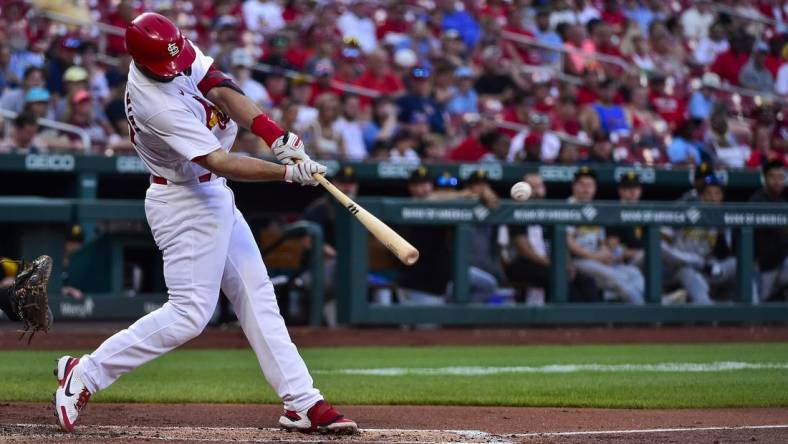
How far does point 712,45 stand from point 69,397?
14909mm

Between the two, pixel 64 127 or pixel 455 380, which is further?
pixel 64 127

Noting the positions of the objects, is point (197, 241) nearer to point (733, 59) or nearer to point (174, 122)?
point (174, 122)

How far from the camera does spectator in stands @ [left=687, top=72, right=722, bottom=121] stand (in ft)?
51.4

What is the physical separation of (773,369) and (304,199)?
6256mm

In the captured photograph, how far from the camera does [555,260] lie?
37.4 feet

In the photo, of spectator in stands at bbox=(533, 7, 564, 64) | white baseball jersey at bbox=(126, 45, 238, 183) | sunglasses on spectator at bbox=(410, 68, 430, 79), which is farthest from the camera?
spectator in stands at bbox=(533, 7, 564, 64)

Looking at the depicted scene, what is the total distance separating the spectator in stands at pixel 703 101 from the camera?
51.4 ft

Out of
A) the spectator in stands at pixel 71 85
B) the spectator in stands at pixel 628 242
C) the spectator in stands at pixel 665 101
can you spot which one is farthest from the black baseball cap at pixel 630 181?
the spectator in stands at pixel 71 85

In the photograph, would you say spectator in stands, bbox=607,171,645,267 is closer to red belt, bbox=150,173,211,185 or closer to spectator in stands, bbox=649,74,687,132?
spectator in stands, bbox=649,74,687,132

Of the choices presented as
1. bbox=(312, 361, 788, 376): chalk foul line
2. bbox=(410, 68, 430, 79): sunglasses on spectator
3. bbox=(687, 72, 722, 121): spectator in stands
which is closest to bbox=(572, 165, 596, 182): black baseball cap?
bbox=(410, 68, 430, 79): sunglasses on spectator

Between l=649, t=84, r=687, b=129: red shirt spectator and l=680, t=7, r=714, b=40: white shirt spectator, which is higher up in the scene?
l=680, t=7, r=714, b=40: white shirt spectator

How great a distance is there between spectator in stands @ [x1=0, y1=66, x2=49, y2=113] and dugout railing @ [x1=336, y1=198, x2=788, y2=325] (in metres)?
3.28

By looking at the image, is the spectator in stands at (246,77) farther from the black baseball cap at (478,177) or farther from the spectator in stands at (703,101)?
the spectator in stands at (703,101)

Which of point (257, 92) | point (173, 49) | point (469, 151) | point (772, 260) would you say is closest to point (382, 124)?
point (469, 151)
